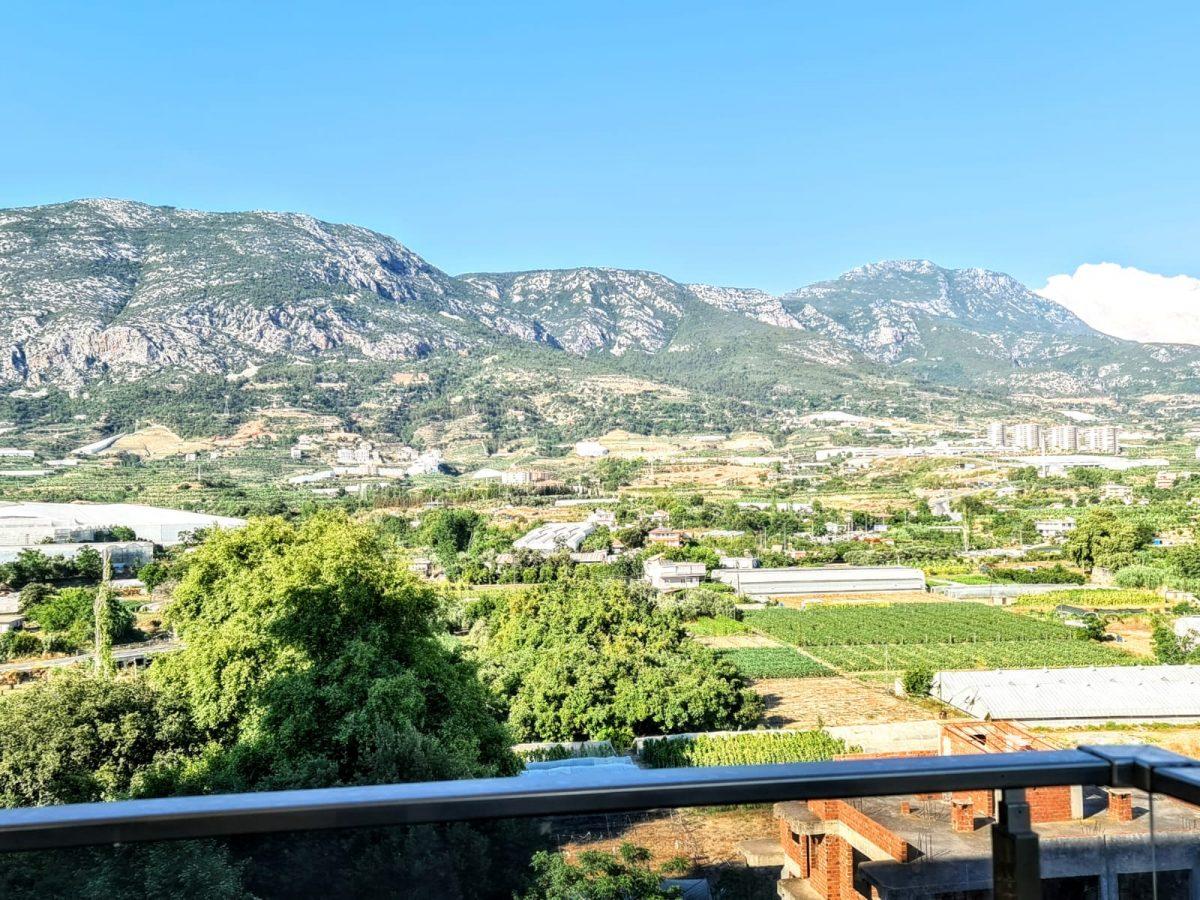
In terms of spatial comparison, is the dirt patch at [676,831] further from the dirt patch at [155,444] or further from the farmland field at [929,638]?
the dirt patch at [155,444]

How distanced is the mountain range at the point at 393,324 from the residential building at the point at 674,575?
64.3 meters

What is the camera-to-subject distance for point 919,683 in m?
20.5

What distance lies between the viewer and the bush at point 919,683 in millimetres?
20484

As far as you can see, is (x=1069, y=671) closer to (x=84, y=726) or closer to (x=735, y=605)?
(x=735, y=605)

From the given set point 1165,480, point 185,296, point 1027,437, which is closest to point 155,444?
point 185,296

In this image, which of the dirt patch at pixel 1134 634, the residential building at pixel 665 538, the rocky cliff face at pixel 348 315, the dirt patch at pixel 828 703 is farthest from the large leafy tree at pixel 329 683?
the rocky cliff face at pixel 348 315

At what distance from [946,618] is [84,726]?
2614 centimetres

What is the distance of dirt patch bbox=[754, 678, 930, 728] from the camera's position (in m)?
18.5

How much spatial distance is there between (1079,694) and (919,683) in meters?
3.19

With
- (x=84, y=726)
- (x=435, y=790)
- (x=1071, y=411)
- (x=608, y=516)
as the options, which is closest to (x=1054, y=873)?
(x=435, y=790)

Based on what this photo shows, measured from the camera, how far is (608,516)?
56.0 metres

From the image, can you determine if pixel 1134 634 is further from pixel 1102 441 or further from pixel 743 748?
pixel 1102 441

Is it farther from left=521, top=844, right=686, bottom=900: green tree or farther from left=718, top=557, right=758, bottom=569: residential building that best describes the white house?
left=521, top=844, right=686, bottom=900: green tree

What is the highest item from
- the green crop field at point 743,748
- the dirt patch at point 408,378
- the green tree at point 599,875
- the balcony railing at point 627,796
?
the dirt patch at point 408,378
